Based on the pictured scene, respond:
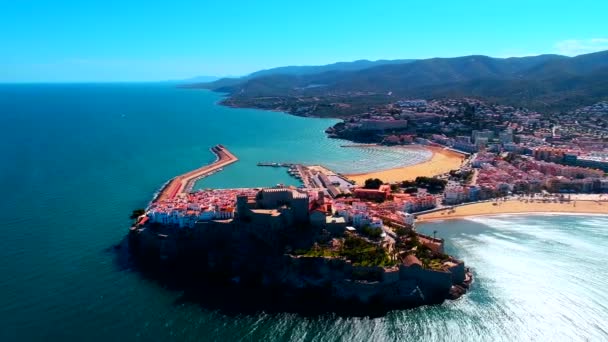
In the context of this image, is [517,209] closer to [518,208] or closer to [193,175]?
[518,208]

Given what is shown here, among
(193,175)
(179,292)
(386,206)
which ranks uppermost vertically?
(386,206)

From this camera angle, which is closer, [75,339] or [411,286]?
[75,339]

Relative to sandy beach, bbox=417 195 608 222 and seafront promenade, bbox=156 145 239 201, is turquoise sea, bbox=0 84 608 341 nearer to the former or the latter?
seafront promenade, bbox=156 145 239 201

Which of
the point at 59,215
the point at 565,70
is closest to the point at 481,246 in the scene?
the point at 59,215

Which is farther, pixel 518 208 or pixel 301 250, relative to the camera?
pixel 518 208

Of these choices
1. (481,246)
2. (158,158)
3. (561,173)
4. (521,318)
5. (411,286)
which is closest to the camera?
(521,318)

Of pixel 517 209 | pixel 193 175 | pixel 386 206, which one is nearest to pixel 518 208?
pixel 517 209

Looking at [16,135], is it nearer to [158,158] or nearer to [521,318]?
[158,158]
